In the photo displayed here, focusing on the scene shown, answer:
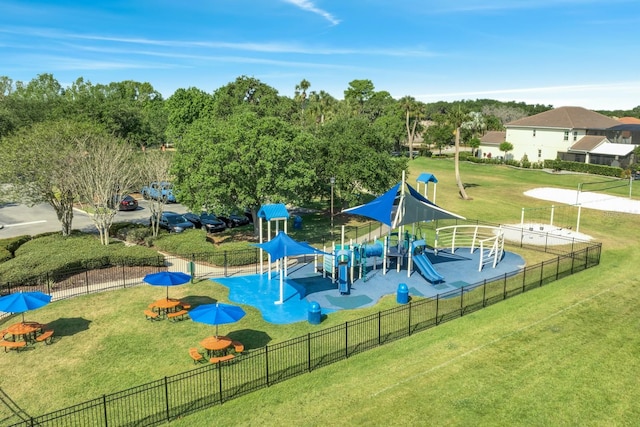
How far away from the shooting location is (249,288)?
983 inches

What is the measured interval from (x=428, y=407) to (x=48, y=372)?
12.6 m

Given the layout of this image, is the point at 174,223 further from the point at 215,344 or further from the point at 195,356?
the point at 195,356

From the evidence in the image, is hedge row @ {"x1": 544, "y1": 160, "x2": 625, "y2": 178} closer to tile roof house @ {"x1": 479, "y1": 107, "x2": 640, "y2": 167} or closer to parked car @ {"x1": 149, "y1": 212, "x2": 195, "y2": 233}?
tile roof house @ {"x1": 479, "y1": 107, "x2": 640, "y2": 167}

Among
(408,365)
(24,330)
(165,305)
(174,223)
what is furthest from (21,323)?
(174,223)

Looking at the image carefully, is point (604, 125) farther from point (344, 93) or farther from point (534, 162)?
point (344, 93)

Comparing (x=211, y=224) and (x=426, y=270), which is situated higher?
(x=211, y=224)

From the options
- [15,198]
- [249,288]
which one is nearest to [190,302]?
[249,288]

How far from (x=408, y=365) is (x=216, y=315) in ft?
22.7

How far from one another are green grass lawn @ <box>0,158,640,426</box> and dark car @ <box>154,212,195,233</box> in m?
12.2

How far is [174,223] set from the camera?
37000mm

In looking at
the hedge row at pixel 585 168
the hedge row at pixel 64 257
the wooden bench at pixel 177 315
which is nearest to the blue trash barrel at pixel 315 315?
the wooden bench at pixel 177 315

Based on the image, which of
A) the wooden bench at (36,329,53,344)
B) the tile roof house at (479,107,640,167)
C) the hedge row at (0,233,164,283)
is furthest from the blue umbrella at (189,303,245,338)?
the tile roof house at (479,107,640,167)

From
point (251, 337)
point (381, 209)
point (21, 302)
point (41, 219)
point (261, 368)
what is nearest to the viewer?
point (261, 368)

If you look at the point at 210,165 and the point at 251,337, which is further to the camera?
the point at 210,165
